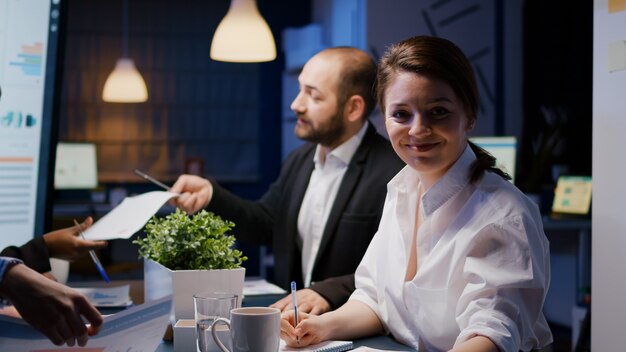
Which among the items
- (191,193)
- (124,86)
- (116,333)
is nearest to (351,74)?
(191,193)

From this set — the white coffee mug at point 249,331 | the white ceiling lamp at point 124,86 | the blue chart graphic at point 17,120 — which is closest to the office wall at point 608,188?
the white coffee mug at point 249,331

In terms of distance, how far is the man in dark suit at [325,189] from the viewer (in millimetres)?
2580

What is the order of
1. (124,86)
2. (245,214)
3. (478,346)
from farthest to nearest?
1. (124,86)
2. (245,214)
3. (478,346)

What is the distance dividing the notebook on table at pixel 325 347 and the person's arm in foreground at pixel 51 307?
0.51m

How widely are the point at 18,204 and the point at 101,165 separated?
6.21 meters

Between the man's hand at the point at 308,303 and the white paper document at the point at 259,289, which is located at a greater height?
the man's hand at the point at 308,303

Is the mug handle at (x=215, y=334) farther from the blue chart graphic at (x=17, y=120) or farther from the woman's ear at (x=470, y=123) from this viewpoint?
the blue chart graphic at (x=17, y=120)

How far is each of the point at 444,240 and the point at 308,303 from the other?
49cm

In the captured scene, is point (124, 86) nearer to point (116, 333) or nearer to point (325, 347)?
point (325, 347)

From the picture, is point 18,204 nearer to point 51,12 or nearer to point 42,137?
point 42,137

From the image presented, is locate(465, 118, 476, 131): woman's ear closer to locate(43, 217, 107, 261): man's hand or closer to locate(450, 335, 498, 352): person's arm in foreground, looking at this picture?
locate(450, 335, 498, 352): person's arm in foreground

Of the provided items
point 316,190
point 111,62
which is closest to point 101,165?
point 111,62

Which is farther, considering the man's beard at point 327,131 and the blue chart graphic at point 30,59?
the man's beard at point 327,131

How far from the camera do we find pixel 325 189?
2.84m
